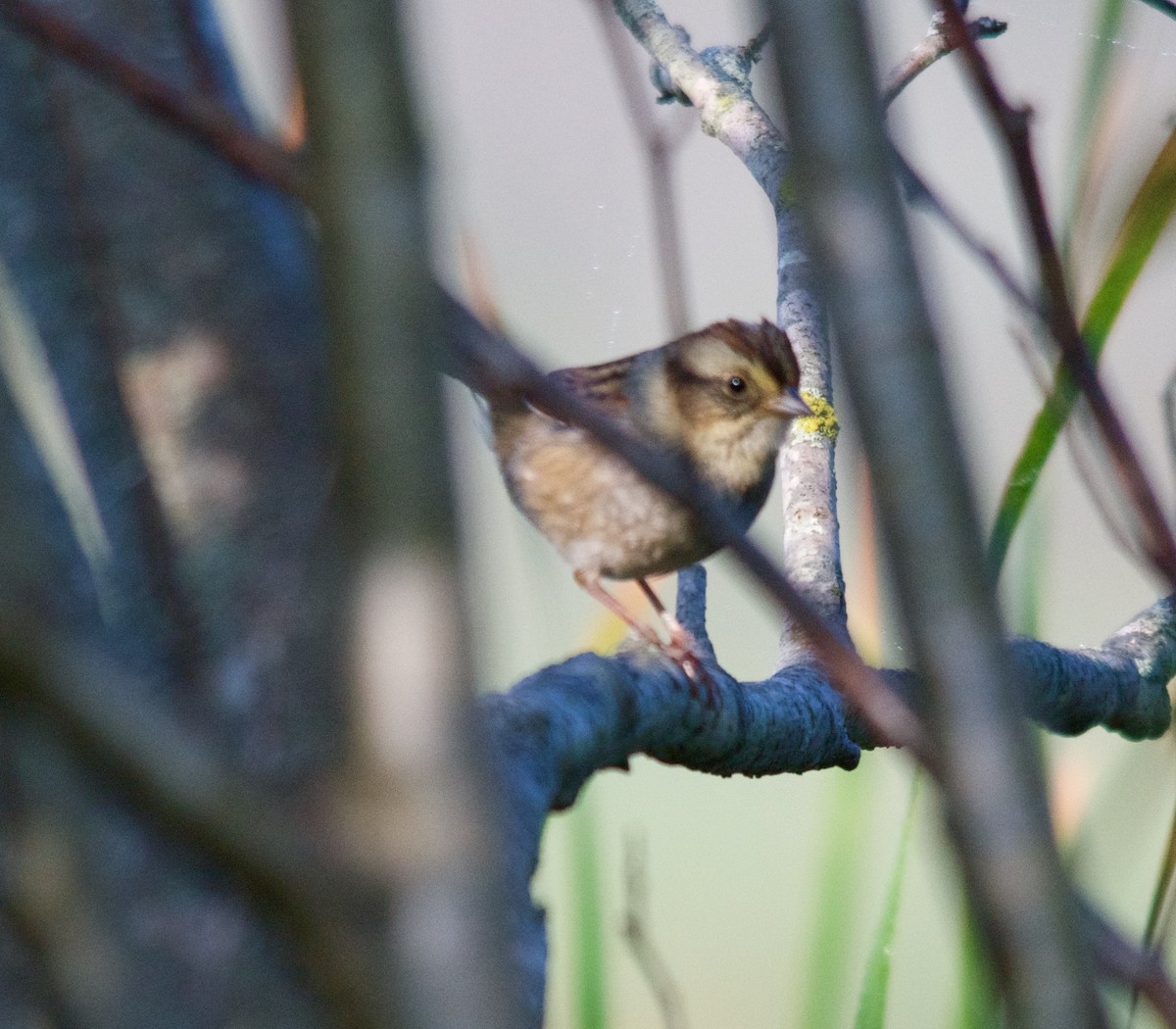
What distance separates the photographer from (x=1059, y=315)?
0.75 m

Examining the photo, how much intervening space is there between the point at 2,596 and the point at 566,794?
1.11m

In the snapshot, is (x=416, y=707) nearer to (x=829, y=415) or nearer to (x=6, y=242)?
(x=6, y=242)

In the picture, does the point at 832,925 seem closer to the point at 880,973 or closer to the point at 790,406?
the point at 880,973

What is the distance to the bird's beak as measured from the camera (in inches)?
112

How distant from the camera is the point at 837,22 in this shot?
583 millimetres

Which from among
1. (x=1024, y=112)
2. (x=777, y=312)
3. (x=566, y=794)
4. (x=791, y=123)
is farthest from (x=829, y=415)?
(x=791, y=123)

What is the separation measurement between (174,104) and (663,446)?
2336 mm

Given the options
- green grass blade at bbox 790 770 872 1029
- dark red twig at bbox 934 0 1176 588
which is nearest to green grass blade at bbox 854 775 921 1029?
green grass blade at bbox 790 770 872 1029

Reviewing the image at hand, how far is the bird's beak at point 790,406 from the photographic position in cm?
284

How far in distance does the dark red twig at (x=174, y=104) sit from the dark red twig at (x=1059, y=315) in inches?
13.7

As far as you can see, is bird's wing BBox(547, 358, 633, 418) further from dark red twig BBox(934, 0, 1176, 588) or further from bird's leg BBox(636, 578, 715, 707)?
dark red twig BBox(934, 0, 1176, 588)

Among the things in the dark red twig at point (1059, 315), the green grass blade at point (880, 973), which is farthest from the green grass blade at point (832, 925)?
the dark red twig at point (1059, 315)

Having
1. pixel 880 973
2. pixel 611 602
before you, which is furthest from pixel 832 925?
pixel 611 602

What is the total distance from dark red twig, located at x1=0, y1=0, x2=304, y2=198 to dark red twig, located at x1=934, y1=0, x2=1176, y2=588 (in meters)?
0.35
